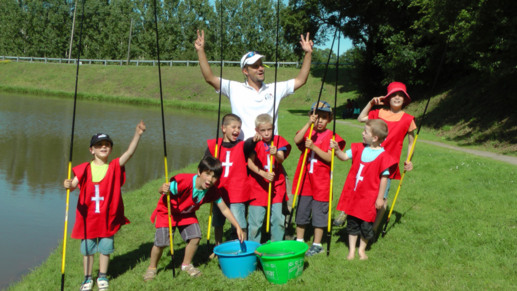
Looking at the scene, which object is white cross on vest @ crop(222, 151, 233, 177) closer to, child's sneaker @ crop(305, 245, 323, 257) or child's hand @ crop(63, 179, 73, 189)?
child's sneaker @ crop(305, 245, 323, 257)

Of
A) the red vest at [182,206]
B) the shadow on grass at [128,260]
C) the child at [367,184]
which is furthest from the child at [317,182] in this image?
the shadow on grass at [128,260]

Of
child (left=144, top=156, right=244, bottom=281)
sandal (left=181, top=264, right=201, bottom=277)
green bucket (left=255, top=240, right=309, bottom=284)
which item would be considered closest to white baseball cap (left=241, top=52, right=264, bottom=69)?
child (left=144, top=156, right=244, bottom=281)

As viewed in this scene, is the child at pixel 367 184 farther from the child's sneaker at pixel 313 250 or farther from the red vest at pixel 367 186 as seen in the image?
the child's sneaker at pixel 313 250

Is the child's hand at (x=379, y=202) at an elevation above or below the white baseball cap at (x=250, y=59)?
below

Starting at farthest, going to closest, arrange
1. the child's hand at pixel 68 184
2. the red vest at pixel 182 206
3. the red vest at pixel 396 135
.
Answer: the red vest at pixel 396 135, the red vest at pixel 182 206, the child's hand at pixel 68 184

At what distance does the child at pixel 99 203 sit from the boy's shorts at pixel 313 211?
6.94ft

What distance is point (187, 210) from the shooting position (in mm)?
5059

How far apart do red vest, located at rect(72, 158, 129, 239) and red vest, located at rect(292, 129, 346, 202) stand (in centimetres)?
215

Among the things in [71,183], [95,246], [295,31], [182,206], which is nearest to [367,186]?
[182,206]

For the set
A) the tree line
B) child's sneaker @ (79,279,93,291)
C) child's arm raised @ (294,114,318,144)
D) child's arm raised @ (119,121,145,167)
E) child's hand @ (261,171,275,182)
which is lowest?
child's sneaker @ (79,279,93,291)

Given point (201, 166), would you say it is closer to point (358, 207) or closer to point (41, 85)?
point (358, 207)

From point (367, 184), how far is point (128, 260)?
9.70ft

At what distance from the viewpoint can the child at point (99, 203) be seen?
4.76 meters

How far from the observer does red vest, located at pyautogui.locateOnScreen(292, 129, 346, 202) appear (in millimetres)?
5672
